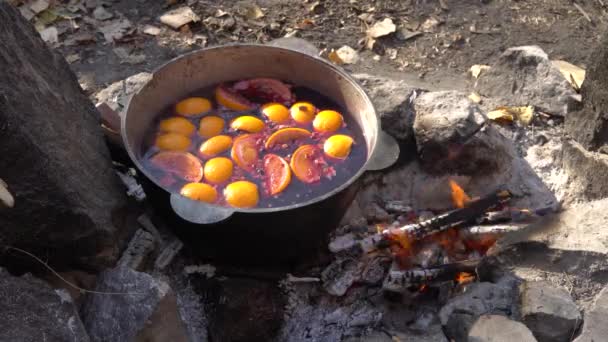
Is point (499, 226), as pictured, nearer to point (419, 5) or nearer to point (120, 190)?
point (120, 190)

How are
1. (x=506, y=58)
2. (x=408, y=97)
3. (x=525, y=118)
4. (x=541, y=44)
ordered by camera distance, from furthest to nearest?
(x=541, y=44)
(x=506, y=58)
(x=525, y=118)
(x=408, y=97)

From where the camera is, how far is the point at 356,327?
3.28m

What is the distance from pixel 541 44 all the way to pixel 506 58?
1.18 m

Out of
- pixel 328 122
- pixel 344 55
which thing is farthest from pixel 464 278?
pixel 344 55

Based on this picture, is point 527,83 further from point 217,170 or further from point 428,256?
point 217,170

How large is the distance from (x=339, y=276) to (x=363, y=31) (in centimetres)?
293

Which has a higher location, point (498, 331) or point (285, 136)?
point (285, 136)

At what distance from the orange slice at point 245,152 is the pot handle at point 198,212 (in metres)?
0.64

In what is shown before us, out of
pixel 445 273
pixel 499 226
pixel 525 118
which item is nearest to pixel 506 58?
pixel 525 118

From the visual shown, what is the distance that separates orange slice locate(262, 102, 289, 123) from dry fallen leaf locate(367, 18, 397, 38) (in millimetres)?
2287

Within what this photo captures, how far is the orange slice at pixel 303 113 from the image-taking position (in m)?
3.45

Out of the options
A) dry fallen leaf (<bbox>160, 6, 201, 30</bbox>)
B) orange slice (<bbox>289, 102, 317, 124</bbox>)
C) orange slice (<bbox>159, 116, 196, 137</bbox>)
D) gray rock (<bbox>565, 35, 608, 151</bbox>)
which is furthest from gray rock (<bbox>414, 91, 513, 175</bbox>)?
dry fallen leaf (<bbox>160, 6, 201, 30</bbox>)

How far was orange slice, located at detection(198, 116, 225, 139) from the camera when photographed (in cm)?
337

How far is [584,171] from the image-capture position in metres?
3.75
